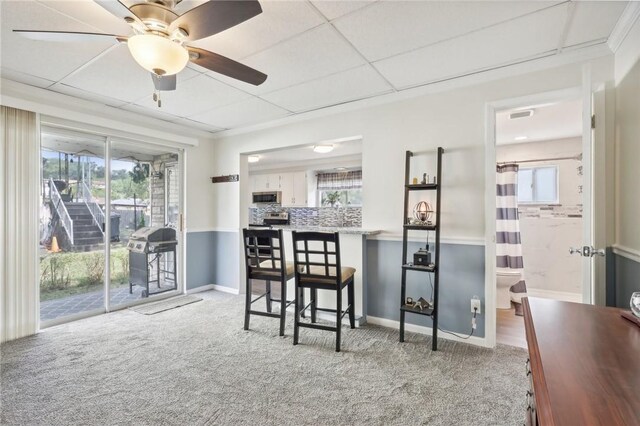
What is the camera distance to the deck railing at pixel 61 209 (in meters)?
3.15

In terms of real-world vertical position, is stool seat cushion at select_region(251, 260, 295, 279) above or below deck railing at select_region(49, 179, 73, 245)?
below

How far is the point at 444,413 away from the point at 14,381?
9.38ft

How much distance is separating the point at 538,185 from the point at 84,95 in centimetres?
584

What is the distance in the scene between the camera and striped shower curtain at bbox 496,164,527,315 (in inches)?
165

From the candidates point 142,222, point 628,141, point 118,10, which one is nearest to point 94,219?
point 142,222

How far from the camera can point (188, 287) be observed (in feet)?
14.3

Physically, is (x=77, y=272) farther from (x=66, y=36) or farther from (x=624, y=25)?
(x=624, y=25)

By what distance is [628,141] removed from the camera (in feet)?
6.18

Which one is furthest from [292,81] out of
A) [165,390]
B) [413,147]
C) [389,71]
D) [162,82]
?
[165,390]

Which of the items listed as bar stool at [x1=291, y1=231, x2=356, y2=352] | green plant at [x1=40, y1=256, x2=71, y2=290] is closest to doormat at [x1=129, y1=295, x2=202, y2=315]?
green plant at [x1=40, y1=256, x2=71, y2=290]

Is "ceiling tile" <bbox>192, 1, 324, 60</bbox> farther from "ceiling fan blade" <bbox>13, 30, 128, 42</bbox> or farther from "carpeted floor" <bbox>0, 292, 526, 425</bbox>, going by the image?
"carpeted floor" <bbox>0, 292, 526, 425</bbox>

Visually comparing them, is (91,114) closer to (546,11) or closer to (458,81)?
(458,81)

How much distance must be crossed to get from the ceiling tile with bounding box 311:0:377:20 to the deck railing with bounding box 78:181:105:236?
321 cm

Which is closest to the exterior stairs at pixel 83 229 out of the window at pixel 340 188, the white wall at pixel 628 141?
the window at pixel 340 188
